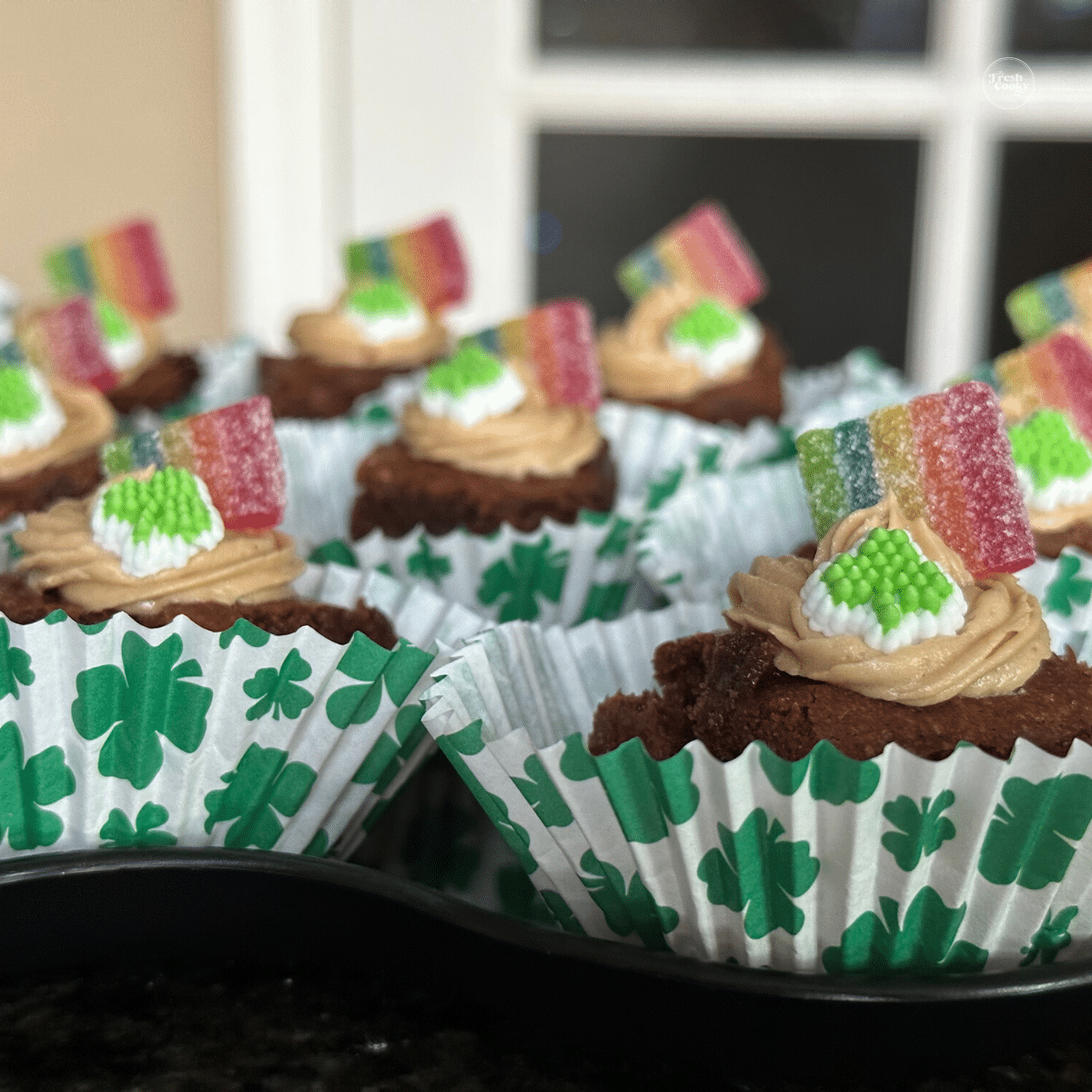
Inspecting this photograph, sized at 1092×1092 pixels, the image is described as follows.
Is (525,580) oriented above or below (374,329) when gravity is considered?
below

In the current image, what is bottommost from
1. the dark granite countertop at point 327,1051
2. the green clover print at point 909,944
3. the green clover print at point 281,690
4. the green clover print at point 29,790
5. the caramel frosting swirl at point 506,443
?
the dark granite countertop at point 327,1051

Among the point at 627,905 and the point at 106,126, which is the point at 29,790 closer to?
the point at 627,905

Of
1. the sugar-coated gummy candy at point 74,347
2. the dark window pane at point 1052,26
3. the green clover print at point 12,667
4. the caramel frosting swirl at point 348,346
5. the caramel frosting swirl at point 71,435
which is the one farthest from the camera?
the dark window pane at point 1052,26

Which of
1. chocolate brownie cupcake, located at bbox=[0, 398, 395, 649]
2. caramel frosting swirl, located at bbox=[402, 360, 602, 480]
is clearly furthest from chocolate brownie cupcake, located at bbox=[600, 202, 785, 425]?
chocolate brownie cupcake, located at bbox=[0, 398, 395, 649]

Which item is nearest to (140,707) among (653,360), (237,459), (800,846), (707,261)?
(237,459)

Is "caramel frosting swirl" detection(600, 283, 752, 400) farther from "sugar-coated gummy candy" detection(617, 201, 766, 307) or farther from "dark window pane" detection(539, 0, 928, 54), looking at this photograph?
"dark window pane" detection(539, 0, 928, 54)

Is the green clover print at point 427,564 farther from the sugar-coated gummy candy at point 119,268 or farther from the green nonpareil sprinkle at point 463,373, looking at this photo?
the sugar-coated gummy candy at point 119,268

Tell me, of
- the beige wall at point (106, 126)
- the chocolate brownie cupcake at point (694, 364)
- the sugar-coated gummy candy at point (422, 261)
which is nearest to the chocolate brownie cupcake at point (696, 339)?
the chocolate brownie cupcake at point (694, 364)
